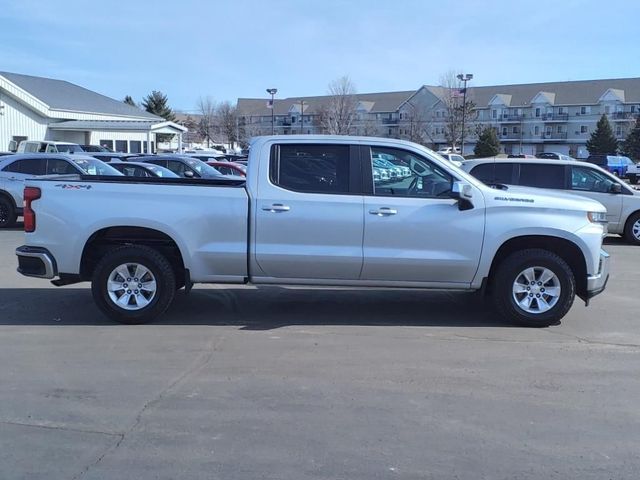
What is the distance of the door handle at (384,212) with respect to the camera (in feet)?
21.5

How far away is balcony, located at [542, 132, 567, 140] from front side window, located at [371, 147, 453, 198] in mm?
97133

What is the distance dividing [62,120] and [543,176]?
4013cm

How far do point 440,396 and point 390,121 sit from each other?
98.7m

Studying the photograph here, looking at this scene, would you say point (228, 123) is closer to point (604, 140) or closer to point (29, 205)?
point (604, 140)

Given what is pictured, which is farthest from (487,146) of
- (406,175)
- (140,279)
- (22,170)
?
(140,279)

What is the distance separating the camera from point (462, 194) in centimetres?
647

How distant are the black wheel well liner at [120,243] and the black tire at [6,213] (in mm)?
9770

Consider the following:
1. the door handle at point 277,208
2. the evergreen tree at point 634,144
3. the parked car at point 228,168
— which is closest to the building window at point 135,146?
the parked car at point 228,168

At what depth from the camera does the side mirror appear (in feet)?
21.2

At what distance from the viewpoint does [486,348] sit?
241 inches

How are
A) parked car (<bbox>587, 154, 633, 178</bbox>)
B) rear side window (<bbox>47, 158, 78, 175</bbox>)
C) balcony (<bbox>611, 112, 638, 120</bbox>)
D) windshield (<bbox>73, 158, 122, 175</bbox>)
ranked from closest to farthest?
rear side window (<bbox>47, 158, 78, 175</bbox>) → windshield (<bbox>73, 158, 122, 175</bbox>) → parked car (<bbox>587, 154, 633, 178</bbox>) → balcony (<bbox>611, 112, 638, 120</bbox>)

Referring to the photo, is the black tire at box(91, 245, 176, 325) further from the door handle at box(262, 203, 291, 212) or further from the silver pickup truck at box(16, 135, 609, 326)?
the door handle at box(262, 203, 291, 212)

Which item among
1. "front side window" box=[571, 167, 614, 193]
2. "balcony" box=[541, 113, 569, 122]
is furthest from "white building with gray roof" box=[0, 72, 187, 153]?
"balcony" box=[541, 113, 569, 122]

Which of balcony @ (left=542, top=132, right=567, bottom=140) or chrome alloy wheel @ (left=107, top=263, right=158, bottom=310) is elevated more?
balcony @ (left=542, top=132, right=567, bottom=140)
